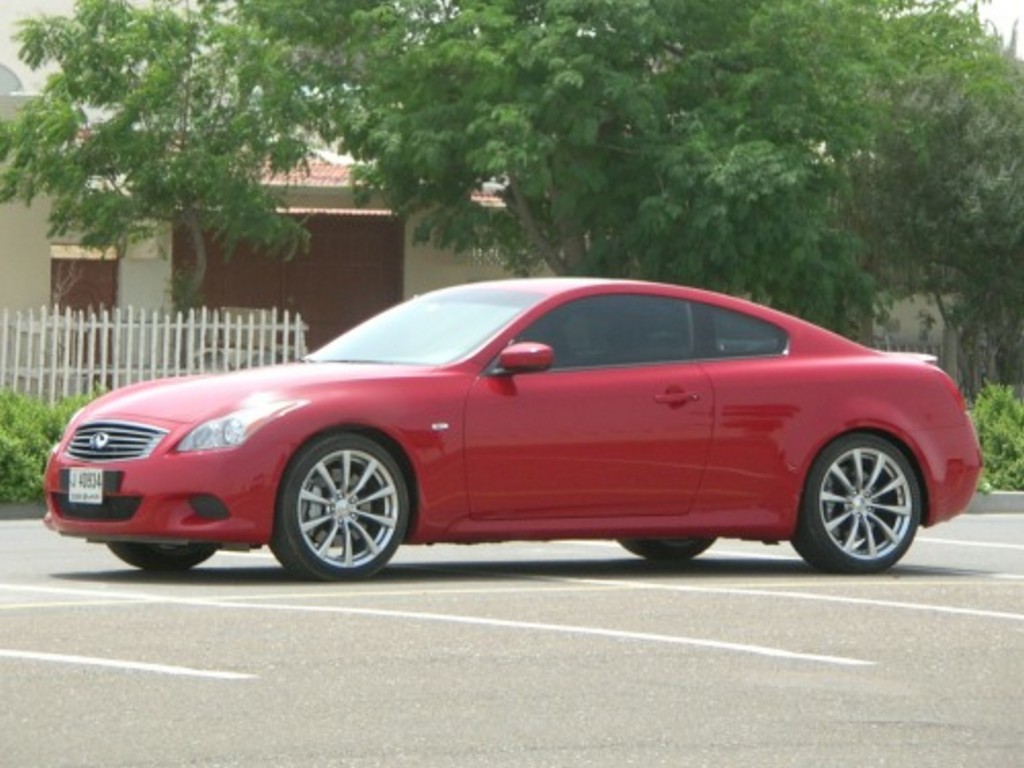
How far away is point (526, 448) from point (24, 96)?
31.1 m

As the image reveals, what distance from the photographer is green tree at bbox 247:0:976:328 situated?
1485 inches

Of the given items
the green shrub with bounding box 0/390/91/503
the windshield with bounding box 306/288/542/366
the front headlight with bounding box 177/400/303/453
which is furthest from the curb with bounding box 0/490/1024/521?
the front headlight with bounding box 177/400/303/453

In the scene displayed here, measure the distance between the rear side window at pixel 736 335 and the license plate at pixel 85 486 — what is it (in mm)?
3092

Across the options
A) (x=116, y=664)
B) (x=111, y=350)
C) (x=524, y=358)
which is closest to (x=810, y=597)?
(x=524, y=358)

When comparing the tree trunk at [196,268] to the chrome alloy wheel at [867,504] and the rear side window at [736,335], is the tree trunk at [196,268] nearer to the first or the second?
the rear side window at [736,335]

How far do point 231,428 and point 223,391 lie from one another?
29 centimetres

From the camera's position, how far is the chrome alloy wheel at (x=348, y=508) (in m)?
13.2

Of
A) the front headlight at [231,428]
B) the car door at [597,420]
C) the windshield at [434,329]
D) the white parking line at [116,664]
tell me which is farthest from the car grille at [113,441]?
the white parking line at [116,664]

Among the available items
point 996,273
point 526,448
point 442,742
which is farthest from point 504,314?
point 996,273

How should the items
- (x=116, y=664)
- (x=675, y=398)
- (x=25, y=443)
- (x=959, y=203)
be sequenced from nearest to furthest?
(x=116, y=664) → (x=675, y=398) → (x=25, y=443) → (x=959, y=203)

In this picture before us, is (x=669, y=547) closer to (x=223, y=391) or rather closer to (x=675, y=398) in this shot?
(x=675, y=398)

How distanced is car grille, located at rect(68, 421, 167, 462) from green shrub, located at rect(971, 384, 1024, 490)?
1265cm

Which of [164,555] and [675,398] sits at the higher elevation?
[675,398]

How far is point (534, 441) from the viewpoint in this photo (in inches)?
541
